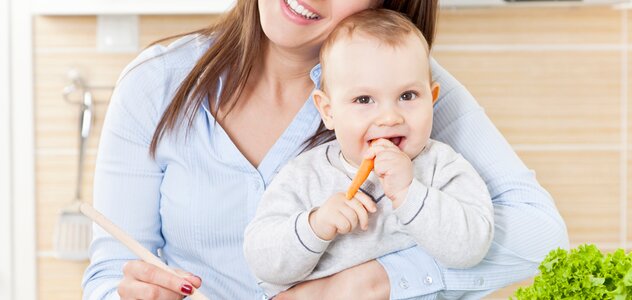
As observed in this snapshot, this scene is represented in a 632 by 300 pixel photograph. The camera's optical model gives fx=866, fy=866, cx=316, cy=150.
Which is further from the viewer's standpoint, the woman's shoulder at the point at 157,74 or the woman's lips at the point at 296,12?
the woman's shoulder at the point at 157,74

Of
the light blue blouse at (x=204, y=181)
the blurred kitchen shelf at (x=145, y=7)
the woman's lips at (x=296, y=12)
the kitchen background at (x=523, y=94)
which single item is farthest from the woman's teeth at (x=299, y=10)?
the kitchen background at (x=523, y=94)

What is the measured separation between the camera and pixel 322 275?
4.14 ft

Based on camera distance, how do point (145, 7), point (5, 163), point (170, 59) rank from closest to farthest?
point (170, 59) < point (145, 7) < point (5, 163)

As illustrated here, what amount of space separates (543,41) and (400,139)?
156 cm

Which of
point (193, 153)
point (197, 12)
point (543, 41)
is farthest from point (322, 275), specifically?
point (543, 41)

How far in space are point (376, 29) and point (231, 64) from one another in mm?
318

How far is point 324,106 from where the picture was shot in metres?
1.30

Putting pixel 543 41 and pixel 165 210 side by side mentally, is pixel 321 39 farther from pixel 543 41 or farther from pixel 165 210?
pixel 543 41

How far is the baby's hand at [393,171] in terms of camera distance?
1.15 m

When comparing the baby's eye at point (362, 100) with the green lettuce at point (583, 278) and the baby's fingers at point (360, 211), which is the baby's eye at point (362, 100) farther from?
the green lettuce at point (583, 278)

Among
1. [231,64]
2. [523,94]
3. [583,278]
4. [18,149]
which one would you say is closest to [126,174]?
[231,64]

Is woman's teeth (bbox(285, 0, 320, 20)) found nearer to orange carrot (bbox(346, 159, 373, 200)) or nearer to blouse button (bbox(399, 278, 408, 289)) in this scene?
orange carrot (bbox(346, 159, 373, 200))

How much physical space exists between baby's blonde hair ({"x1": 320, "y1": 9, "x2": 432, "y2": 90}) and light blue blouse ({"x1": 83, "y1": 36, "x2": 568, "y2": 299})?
4.5 inches

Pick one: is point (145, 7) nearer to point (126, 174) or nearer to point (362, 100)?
point (126, 174)
